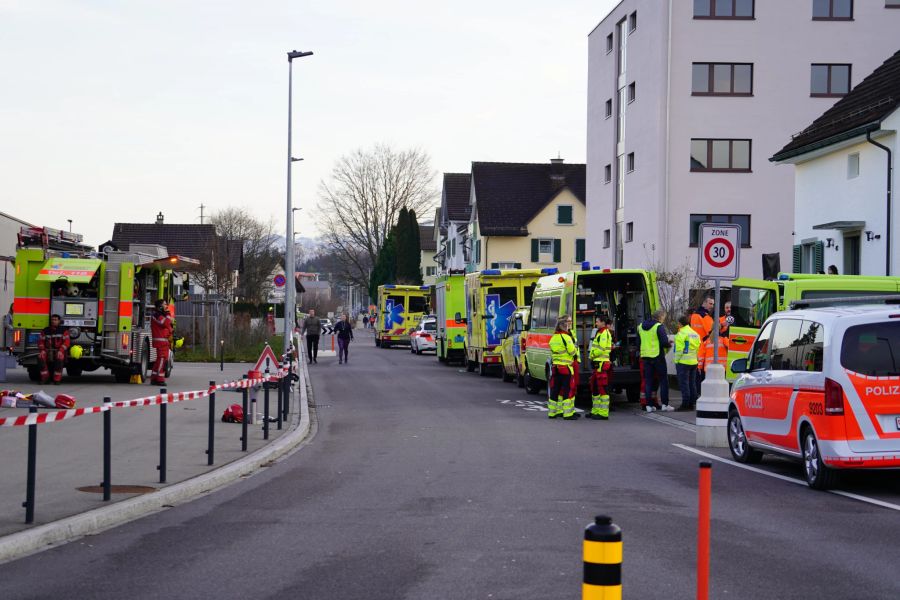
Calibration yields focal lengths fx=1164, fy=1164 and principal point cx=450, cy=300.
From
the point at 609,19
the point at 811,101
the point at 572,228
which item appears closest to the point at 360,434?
the point at 811,101

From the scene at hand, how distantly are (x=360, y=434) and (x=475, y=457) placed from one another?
3542mm

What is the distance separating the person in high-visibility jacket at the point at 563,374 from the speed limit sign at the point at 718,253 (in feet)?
14.3

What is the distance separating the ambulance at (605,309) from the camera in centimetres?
2203

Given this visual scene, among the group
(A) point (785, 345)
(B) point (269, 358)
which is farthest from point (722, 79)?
(A) point (785, 345)

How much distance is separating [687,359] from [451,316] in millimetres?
18371

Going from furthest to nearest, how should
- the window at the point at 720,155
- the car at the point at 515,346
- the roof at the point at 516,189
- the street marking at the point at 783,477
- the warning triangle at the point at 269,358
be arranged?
the roof at the point at 516,189 → the window at the point at 720,155 → the car at the point at 515,346 → the warning triangle at the point at 269,358 → the street marking at the point at 783,477

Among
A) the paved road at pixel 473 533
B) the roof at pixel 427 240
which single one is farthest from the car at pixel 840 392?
the roof at pixel 427 240

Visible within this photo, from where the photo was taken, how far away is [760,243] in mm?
45781

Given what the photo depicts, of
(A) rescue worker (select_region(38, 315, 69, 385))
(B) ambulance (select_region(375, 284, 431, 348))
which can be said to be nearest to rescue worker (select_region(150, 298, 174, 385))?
(A) rescue worker (select_region(38, 315, 69, 385))

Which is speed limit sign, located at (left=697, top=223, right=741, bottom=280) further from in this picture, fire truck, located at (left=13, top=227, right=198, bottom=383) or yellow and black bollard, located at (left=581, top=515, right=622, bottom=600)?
fire truck, located at (left=13, top=227, right=198, bottom=383)

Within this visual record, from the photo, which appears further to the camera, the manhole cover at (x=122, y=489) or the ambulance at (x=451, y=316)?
the ambulance at (x=451, y=316)

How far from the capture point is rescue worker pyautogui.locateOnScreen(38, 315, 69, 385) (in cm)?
2419

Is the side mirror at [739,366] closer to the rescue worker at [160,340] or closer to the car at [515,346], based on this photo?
the car at [515,346]

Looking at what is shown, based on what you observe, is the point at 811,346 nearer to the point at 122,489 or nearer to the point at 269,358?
the point at 122,489
